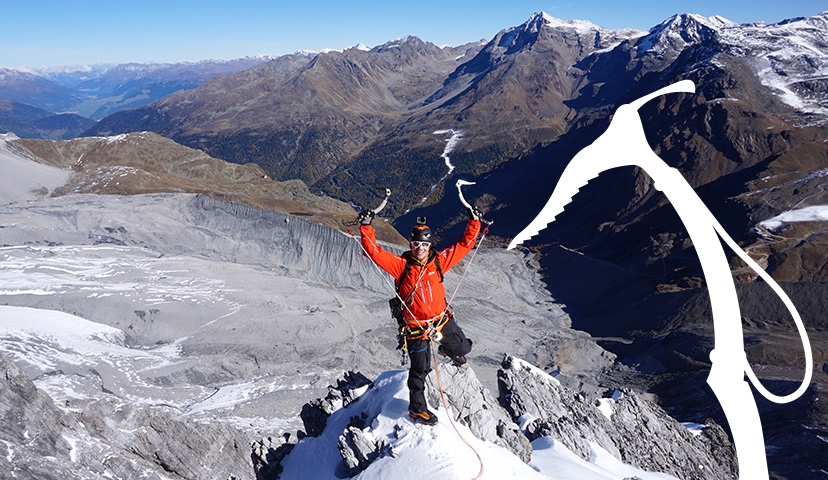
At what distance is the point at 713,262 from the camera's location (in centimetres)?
802

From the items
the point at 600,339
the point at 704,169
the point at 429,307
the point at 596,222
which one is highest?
the point at 704,169

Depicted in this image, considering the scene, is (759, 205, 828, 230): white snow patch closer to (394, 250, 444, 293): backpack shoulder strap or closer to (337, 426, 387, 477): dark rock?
(394, 250, 444, 293): backpack shoulder strap

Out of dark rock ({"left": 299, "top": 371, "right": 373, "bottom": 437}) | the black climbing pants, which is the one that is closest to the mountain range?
the black climbing pants

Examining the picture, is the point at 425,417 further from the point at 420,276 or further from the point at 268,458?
the point at 268,458

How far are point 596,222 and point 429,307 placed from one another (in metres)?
84.3

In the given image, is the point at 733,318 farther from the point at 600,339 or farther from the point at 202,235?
the point at 202,235

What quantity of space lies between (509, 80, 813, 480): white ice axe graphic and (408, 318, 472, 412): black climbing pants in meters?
3.09

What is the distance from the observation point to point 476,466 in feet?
31.7

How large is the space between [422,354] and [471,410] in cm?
461

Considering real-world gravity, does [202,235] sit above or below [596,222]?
below

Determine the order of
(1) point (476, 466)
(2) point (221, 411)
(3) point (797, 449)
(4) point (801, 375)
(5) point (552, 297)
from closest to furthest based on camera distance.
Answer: (1) point (476, 466) → (3) point (797, 449) → (2) point (221, 411) → (4) point (801, 375) → (5) point (552, 297)

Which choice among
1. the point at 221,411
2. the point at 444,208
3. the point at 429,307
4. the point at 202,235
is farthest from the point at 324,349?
the point at 444,208

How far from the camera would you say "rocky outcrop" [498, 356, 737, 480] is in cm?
1758

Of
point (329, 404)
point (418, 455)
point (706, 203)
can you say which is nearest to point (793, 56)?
point (706, 203)
